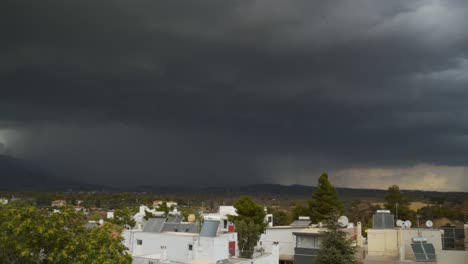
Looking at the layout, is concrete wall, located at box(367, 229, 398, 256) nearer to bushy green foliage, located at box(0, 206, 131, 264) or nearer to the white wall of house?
the white wall of house

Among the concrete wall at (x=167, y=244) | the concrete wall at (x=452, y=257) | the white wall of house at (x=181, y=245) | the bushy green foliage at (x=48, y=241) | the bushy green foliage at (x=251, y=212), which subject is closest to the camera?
the bushy green foliage at (x=48, y=241)

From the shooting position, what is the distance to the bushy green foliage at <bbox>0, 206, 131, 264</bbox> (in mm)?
25562

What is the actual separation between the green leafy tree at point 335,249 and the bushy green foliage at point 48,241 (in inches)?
777

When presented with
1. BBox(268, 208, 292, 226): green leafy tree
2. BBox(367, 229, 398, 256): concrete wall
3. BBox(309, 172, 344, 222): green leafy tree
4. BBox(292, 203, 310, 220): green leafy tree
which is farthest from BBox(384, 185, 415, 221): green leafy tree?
BBox(367, 229, 398, 256): concrete wall

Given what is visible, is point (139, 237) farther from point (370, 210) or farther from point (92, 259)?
point (370, 210)

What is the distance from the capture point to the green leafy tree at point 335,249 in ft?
127

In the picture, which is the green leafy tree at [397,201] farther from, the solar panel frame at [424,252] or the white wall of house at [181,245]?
the white wall of house at [181,245]

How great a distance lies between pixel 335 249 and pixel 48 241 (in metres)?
24.7

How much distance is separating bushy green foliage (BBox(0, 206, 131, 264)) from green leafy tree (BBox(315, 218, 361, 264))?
19.7 metres


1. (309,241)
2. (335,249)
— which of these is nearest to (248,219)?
(309,241)

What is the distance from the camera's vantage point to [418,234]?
148ft

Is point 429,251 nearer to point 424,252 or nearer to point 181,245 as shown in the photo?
point 424,252

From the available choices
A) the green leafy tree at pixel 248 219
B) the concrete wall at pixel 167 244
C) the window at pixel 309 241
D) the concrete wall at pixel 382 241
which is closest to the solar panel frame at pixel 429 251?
the concrete wall at pixel 382 241

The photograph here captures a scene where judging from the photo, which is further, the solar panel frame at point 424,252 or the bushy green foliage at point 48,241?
the solar panel frame at point 424,252
